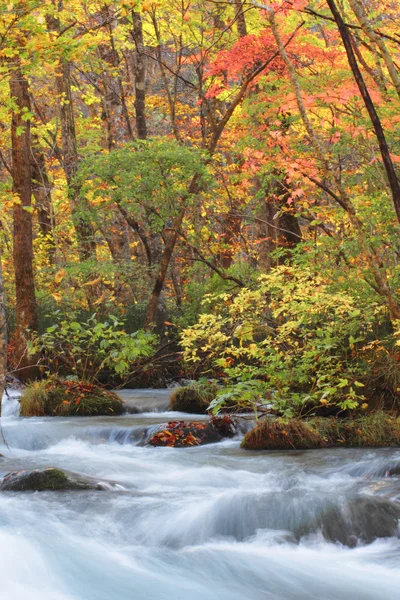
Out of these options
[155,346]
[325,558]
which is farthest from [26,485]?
[155,346]

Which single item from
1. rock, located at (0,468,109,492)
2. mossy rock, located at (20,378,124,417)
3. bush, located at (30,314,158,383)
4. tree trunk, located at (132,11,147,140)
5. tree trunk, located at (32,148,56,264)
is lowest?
rock, located at (0,468,109,492)

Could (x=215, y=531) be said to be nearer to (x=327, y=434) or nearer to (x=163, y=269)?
(x=327, y=434)

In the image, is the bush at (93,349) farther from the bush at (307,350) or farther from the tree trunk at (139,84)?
the tree trunk at (139,84)

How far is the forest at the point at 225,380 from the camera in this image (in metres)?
5.26

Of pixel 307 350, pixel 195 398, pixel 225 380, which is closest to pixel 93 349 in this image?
pixel 195 398

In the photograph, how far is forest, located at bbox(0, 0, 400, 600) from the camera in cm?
526

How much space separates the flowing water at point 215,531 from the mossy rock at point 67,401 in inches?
126

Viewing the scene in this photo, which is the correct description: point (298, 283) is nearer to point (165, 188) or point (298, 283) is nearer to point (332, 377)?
point (332, 377)

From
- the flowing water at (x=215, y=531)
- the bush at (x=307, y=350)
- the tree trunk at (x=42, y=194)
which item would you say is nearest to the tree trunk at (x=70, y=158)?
the tree trunk at (x=42, y=194)

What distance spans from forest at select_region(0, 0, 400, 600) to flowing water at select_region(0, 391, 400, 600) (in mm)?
22

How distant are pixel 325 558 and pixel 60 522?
2.23 meters

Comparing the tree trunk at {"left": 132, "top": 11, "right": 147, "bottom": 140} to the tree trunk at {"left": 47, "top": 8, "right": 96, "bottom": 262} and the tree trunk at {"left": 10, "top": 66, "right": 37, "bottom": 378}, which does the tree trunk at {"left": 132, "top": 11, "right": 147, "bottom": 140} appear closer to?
the tree trunk at {"left": 47, "top": 8, "right": 96, "bottom": 262}

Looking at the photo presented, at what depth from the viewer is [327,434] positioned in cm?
843

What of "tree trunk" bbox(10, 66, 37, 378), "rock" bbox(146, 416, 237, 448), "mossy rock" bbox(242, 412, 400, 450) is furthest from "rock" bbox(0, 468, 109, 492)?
"tree trunk" bbox(10, 66, 37, 378)
